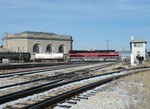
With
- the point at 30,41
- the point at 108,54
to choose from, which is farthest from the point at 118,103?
the point at 30,41

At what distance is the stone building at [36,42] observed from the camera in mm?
148625

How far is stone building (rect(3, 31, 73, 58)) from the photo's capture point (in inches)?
5851

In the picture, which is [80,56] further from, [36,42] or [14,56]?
[36,42]

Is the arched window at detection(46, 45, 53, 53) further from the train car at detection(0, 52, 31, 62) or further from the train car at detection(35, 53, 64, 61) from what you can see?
the train car at detection(0, 52, 31, 62)

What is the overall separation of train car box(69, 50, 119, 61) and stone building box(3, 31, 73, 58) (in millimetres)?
44709

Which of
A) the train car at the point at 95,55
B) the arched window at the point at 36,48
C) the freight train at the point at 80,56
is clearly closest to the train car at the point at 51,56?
the freight train at the point at 80,56

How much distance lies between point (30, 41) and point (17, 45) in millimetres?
6015

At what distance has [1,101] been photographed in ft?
37.5

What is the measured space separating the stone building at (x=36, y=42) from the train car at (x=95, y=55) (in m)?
44.7

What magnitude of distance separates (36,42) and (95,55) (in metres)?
56.9

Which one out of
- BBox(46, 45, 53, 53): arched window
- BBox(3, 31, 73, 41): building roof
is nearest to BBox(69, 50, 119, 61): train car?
BBox(3, 31, 73, 41): building roof

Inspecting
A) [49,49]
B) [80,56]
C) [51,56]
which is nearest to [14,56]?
[51,56]

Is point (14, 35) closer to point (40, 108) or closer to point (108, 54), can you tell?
point (108, 54)

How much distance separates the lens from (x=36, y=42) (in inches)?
5994
